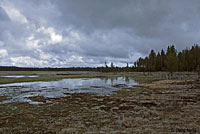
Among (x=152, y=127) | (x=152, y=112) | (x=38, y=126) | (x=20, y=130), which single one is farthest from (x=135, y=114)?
(x=20, y=130)

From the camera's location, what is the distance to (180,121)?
1122cm

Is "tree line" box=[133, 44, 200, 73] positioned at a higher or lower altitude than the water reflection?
higher

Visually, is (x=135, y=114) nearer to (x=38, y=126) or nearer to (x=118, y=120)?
(x=118, y=120)

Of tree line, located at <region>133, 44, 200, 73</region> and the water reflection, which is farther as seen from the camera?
tree line, located at <region>133, 44, 200, 73</region>

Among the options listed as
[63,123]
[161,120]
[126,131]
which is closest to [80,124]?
[63,123]

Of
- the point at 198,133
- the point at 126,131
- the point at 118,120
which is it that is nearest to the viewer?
the point at 198,133

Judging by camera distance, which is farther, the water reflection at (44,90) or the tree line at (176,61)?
the tree line at (176,61)

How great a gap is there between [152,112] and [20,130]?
38.3 ft

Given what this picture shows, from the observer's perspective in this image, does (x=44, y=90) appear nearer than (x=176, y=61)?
Yes

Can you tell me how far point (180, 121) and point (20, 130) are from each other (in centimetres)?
1221

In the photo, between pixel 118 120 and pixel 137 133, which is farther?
pixel 118 120

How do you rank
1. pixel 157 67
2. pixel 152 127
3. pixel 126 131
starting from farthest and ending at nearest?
1. pixel 157 67
2. pixel 152 127
3. pixel 126 131

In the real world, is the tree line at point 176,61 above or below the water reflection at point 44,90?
above

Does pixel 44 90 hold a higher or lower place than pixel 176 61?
lower
